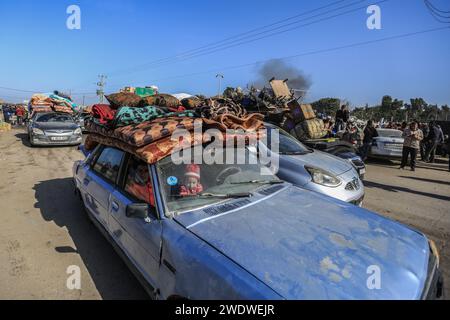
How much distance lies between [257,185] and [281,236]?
98 cm

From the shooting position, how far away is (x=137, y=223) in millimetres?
2520

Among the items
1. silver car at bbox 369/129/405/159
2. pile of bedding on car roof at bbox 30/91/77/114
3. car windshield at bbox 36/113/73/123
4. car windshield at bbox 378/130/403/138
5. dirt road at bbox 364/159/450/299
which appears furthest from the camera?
pile of bedding on car roof at bbox 30/91/77/114

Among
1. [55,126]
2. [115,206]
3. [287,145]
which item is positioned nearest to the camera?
[115,206]

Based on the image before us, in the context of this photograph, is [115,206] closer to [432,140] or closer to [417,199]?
[417,199]

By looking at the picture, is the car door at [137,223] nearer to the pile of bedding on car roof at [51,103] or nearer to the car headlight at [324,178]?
the car headlight at [324,178]

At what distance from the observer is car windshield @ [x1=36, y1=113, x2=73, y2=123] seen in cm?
1259

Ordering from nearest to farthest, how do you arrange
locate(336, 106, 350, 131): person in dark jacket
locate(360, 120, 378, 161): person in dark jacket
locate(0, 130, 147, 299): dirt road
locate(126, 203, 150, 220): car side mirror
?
locate(126, 203, 150, 220): car side mirror → locate(0, 130, 147, 299): dirt road → locate(360, 120, 378, 161): person in dark jacket → locate(336, 106, 350, 131): person in dark jacket

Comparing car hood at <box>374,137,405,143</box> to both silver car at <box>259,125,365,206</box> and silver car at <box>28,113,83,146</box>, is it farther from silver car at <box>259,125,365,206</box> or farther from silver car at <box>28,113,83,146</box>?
silver car at <box>28,113,83,146</box>

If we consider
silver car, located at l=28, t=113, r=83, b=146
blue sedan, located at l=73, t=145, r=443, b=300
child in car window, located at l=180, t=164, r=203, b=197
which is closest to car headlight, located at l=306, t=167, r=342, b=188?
blue sedan, located at l=73, t=145, r=443, b=300

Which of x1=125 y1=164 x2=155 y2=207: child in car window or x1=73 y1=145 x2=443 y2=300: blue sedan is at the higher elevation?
x1=125 y1=164 x2=155 y2=207: child in car window

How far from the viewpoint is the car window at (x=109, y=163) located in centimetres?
331

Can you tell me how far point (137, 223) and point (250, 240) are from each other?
3.55ft

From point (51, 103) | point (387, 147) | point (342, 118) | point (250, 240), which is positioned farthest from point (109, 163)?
point (51, 103)
